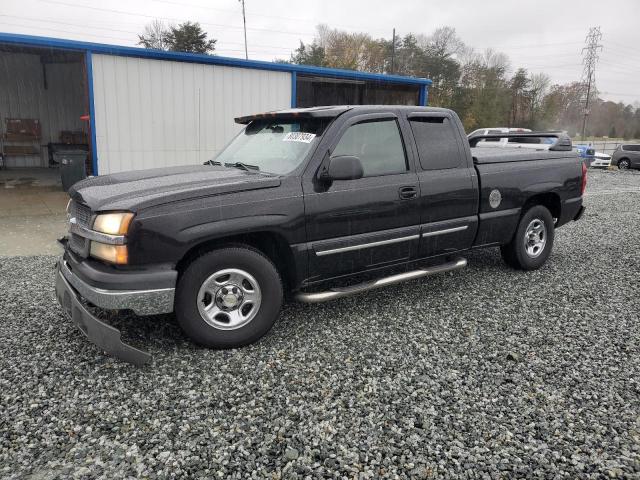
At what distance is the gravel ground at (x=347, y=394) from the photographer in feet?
7.92

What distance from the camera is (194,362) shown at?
134 inches

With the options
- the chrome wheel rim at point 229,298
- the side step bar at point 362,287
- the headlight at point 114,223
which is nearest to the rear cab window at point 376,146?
the side step bar at point 362,287

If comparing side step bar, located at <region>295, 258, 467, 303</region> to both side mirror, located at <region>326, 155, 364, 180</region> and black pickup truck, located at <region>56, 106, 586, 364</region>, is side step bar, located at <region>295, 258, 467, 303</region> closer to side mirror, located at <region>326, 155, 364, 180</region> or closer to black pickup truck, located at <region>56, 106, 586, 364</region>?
black pickup truck, located at <region>56, 106, 586, 364</region>

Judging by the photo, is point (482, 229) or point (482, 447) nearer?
point (482, 447)

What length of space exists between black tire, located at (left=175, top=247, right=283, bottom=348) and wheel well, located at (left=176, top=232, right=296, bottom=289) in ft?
0.30

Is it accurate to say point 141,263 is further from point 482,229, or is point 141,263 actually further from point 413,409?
point 482,229

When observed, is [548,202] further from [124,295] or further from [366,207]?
[124,295]

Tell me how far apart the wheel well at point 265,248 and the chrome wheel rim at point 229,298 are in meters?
0.21

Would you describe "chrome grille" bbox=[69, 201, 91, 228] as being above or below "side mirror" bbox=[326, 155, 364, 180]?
below

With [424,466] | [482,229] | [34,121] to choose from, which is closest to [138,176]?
[424,466]

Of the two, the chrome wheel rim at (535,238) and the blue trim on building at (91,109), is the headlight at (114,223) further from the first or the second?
the blue trim on building at (91,109)

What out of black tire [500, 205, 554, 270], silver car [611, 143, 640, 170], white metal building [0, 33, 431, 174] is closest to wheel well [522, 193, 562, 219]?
black tire [500, 205, 554, 270]

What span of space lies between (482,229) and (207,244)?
294 cm

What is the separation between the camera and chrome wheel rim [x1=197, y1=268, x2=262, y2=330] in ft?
11.2
